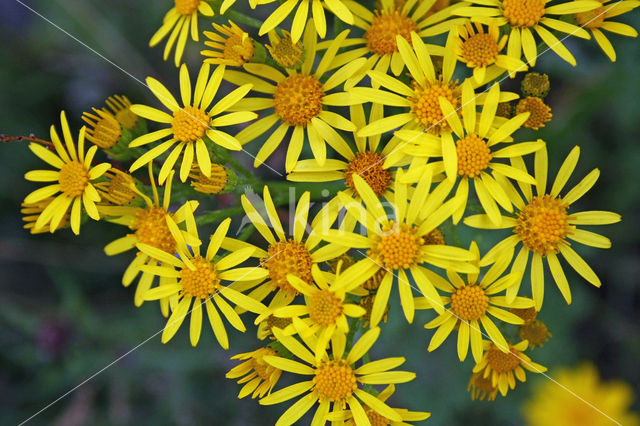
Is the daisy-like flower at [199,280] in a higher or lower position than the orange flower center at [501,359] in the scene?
higher

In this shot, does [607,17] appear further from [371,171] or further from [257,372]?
[257,372]

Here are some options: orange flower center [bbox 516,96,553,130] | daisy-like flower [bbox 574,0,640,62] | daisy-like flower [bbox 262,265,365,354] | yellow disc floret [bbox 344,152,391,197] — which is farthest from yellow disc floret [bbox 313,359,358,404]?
daisy-like flower [bbox 574,0,640,62]

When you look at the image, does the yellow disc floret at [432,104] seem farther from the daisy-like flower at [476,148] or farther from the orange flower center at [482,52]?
the orange flower center at [482,52]

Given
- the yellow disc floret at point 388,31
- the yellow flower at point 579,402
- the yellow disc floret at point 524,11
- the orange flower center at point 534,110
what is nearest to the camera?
the yellow disc floret at point 524,11

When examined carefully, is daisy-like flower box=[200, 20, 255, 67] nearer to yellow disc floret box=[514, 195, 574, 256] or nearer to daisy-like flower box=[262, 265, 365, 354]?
daisy-like flower box=[262, 265, 365, 354]

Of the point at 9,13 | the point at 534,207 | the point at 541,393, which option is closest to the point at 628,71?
the point at 534,207

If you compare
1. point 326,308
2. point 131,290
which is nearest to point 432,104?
point 326,308

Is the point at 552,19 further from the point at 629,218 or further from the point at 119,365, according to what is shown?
the point at 119,365

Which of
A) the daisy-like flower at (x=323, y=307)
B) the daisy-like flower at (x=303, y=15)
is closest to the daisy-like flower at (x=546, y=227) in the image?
the daisy-like flower at (x=323, y=307)
